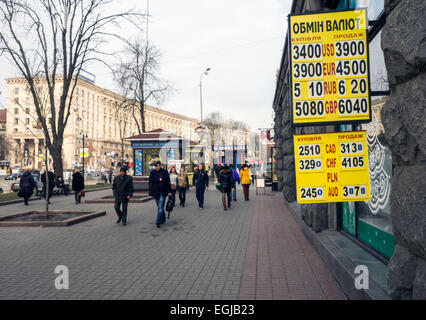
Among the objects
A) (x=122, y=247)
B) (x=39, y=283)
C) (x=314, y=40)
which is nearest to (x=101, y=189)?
(x=122, y=247)

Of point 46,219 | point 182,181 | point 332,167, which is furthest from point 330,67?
point 182,181

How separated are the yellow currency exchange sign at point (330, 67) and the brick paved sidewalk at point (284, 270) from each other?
2184 mm

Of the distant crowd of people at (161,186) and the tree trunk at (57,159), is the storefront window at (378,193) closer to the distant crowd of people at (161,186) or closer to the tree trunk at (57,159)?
the distant crowd of people at (161,186)

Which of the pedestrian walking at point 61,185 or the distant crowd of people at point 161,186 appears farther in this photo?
the pedestrian walking at point 61,185

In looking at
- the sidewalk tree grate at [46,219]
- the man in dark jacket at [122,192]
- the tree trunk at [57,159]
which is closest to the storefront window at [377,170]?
the man in dark jacket at [122,192]

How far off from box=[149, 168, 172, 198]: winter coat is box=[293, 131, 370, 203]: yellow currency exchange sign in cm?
613

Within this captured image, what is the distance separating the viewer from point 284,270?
5.50m

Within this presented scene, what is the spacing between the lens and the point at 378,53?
17.0ft

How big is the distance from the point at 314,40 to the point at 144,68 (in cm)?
2755

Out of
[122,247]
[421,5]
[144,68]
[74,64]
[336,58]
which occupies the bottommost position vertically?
[122,247]

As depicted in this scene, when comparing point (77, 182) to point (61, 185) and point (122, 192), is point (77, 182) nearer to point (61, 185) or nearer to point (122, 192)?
point (122, 192)

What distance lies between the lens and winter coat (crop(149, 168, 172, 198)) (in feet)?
33.8

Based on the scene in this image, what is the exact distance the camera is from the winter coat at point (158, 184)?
1031 cm
